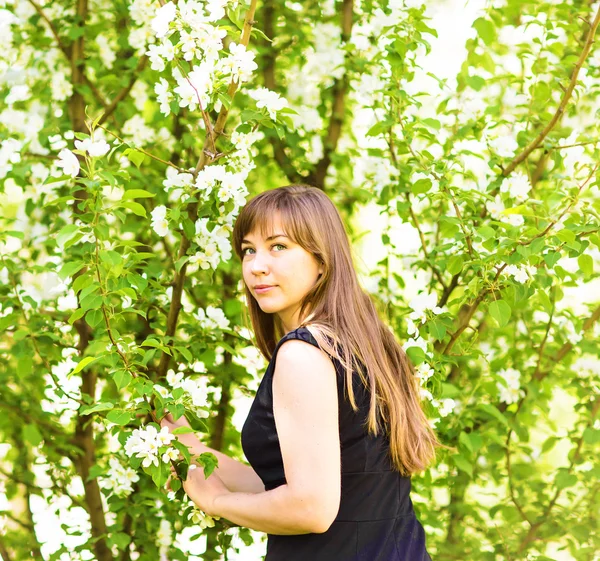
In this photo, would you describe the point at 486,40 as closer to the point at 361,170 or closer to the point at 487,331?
the point at 361,170

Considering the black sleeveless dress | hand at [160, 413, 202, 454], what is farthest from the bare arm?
the black sleeveless dress

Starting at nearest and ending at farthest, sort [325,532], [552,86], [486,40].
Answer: [325,532], [486,40], [552,86]

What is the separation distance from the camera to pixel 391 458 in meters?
1.90

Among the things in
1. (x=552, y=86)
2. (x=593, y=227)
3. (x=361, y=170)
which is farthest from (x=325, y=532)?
(x=552, y=86)

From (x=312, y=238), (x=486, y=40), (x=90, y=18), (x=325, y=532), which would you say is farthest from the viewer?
(x=90, y=18)

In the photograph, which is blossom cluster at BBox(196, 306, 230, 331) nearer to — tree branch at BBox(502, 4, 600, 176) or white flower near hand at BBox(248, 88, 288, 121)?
white flower near hand at BBox(248, 88, 288, 121)

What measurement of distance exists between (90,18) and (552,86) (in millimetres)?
1722

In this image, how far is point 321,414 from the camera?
5.42 ft

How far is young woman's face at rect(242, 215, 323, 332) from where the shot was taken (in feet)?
6.41

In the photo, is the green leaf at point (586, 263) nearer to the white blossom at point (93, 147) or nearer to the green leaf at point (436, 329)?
the green leaf at point (436, 329)

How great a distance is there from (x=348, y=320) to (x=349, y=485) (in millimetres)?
374

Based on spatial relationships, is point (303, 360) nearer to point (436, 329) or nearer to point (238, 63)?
point (436, 329)

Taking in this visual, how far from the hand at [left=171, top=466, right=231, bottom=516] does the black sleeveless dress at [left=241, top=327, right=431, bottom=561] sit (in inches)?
6.8

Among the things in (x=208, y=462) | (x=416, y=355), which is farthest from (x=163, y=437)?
(x=416, y=355)
